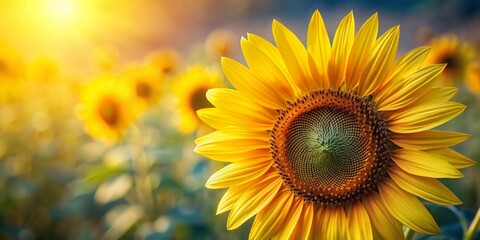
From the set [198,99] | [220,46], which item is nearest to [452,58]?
[220,46]

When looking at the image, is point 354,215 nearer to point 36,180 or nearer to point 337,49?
point 337,49

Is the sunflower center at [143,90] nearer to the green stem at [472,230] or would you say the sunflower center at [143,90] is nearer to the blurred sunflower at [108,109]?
the blurred sunflower at [108,109]

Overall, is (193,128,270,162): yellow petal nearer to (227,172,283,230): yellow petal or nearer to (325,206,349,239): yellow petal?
(227,172,283,230): yellow petal

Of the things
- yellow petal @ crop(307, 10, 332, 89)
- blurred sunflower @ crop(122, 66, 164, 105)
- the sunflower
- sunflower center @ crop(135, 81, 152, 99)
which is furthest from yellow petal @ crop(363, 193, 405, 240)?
sunflower center @ crop(135, 81, 152, 99)

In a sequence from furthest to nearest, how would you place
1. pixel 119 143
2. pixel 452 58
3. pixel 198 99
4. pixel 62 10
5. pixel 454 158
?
pixel 62 10, pixel 119 143, pixel 452 58, pixel 198 99, pixel 454 158

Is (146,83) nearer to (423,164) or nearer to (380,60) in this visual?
(380,60)

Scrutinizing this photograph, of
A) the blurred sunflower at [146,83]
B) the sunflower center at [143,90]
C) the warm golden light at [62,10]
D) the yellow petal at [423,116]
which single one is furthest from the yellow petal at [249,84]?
the warm golden light at [62,10]
